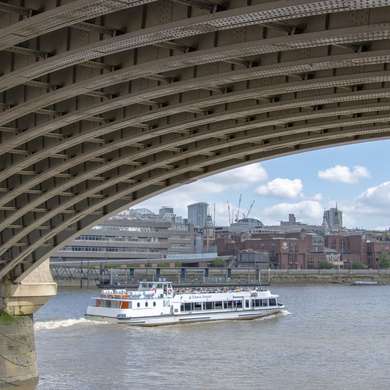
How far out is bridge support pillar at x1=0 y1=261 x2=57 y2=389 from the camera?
33438 millimetres

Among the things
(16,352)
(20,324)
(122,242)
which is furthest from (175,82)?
(122,242)

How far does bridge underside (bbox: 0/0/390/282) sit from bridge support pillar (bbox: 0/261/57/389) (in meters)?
6.72

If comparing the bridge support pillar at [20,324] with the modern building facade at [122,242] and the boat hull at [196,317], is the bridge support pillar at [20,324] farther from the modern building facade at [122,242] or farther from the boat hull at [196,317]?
the modern building facade at [122,242]

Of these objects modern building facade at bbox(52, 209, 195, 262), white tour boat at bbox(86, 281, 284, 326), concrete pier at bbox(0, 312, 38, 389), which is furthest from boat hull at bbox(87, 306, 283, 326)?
modern building facade at bbox(52, 209, 195, 262)

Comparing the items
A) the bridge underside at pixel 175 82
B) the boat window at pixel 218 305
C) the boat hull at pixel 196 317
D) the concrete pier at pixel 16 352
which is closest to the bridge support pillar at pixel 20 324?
the concrete pier at pixel 16 352

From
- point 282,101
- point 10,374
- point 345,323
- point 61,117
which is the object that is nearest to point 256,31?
point 282,101

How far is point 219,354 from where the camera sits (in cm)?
4691

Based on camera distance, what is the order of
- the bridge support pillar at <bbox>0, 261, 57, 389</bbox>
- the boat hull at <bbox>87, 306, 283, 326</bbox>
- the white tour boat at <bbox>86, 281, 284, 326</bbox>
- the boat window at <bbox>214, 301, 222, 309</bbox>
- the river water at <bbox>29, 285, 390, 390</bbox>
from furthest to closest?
the boat window at <bbox>214, 301, 222, 309</bbox>, the white tour boat at <bbox>86, 281, 284, 326</bbox>, the boat hull at <bbox>87, 306, 283, 326</bbox>, the river water at <bbox>29, 285, 390, 390</bbox>, the bridge support pillar at <bbox>0, 261, 57, 389</bbox>

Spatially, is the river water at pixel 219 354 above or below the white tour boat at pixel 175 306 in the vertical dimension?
below

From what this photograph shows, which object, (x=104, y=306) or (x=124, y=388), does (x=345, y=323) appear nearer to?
(x=104, y=306)

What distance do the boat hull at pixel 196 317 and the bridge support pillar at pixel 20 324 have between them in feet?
101

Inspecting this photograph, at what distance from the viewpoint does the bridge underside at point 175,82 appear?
13273 mm

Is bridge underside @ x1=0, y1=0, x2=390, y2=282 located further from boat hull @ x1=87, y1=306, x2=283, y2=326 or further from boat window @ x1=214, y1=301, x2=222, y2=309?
boat window @ x1=214, y1=301, x2=222, y2=309

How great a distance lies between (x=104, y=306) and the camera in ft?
229
